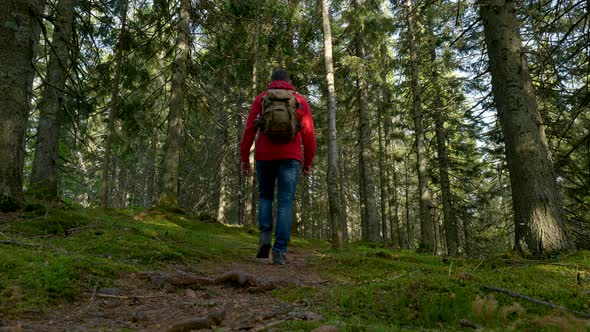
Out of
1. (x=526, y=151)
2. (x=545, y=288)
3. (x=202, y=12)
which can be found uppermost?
(x=202, y=12)

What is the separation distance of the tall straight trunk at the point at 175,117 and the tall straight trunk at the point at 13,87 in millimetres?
5509

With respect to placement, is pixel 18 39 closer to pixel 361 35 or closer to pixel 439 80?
pixel 361 35

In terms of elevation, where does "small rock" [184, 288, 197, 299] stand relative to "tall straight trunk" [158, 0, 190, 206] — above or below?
below

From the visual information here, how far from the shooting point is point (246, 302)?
2.67 m

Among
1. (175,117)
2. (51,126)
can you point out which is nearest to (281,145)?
(51,126)

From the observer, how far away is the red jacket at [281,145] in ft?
15.9

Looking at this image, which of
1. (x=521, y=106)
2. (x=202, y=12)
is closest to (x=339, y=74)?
(x=202, y=12)

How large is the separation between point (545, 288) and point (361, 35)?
13.6 meters

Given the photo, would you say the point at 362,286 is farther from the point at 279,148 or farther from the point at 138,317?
the point at 279,148

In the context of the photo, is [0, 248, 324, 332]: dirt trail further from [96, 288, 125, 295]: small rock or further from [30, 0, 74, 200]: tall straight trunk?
[30, 0, 74, 200]: tall straight trunk

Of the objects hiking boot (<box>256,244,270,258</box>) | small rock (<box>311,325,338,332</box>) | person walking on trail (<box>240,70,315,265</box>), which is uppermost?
person walking on trail (<box>240,70,315,265</box>)

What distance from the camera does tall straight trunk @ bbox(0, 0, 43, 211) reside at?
4254 millimetres

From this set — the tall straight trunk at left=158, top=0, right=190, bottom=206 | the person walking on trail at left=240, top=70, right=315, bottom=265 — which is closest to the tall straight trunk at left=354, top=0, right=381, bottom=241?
the tall straight trunk at left=158, top=0, right=190, bottom=206

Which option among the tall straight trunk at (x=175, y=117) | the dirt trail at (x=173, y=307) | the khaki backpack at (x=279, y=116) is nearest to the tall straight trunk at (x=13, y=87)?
the dirt trail at (x=173, y=307)
